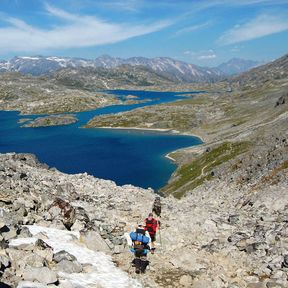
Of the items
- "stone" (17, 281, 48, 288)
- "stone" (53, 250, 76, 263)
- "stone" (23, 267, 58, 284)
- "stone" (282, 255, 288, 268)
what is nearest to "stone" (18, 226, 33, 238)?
"stone" (53, 250, 76, 263)

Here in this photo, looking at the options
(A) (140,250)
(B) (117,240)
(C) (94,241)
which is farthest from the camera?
(B) (117,240)

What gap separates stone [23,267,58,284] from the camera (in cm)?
1916

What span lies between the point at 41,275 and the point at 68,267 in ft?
7.53

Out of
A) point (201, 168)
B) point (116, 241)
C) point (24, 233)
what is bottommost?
point (201, 168)

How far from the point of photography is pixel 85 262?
23.4 metres

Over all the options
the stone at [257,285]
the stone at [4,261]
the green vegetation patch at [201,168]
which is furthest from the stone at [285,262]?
the green vegetation patch at [201,168]

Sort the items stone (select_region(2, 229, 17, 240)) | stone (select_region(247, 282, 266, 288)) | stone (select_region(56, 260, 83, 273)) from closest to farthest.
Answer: stone (select_region(56, 260, 83, 273)) < stone (select_region(247, 282, 266, 288)) < stone (select_region(2, 229, 17, 240))

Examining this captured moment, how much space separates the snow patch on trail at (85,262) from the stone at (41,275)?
108 centimetres

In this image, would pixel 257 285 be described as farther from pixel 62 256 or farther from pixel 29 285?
pixel 29 285

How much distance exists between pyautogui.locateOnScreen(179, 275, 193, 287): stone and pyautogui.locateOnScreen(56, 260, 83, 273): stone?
18.8 feet

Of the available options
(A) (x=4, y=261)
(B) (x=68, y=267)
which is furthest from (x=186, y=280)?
(A) (x=4, y=261)

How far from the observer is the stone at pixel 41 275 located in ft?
62.8

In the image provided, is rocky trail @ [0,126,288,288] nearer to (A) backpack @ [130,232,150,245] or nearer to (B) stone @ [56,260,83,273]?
(B) stone @ [56,260,83,273]

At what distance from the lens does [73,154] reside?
186 metres
